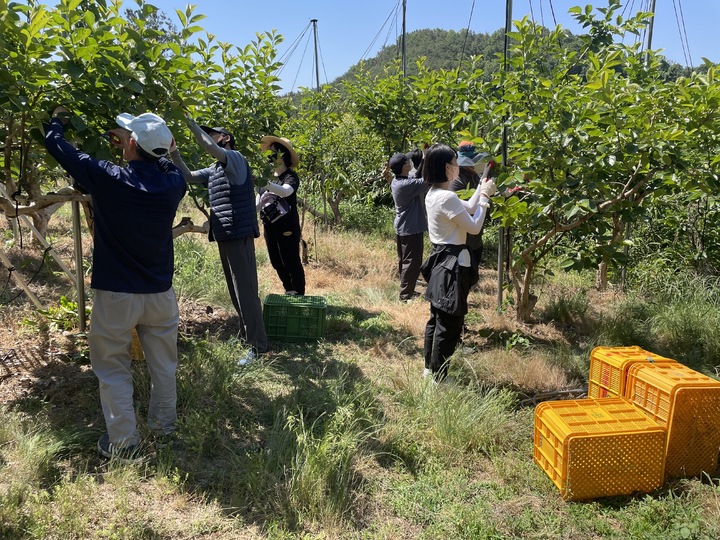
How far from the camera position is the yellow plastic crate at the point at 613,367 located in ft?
9.87

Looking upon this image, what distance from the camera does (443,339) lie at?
139 inches

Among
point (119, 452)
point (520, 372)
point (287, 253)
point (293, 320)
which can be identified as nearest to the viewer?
point (119, 452)

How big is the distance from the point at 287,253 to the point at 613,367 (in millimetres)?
3056

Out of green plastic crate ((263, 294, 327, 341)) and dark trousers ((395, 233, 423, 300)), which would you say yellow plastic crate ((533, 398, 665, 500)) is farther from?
dark trousers ((395, 233, 423, 300))

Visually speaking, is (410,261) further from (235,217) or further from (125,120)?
(125,120)

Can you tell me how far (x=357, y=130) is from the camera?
9.18m

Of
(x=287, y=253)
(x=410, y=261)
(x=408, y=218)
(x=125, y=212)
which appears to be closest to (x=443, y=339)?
(x=125, y=212)

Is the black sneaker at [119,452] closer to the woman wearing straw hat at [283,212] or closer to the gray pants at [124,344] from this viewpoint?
the gray pants at [124,344]

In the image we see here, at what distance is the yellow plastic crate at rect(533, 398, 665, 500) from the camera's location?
255 centimetres

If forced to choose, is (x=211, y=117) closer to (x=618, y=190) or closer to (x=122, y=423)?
(x=122, y=423)

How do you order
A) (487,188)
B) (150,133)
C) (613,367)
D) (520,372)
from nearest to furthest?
(150,133) → (613,367) → (487,188) → (520,372)

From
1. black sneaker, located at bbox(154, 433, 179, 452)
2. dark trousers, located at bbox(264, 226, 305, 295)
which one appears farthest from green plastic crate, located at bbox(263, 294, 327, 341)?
black sneaker, located at bbox(154, 433, 179, 452)

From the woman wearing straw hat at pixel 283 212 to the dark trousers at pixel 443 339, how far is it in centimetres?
194

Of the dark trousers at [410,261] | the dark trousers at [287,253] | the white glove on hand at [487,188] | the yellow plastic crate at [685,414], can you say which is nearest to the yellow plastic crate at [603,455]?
the yellow plastic crate at [685,414]
